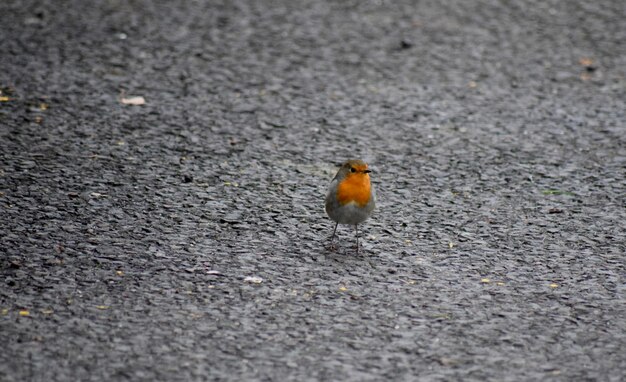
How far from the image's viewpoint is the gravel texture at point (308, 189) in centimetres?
407

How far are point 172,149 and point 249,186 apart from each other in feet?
2.70

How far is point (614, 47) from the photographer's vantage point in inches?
344

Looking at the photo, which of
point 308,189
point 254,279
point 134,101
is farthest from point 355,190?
point 134,101

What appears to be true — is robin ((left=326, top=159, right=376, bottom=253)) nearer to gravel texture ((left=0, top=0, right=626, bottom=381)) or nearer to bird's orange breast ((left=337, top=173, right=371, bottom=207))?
bird's orange breast ((left=337, top=173, right=371, bottom=207))

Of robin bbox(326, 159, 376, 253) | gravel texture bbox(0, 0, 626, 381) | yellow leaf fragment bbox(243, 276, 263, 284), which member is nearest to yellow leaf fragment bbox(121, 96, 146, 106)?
gravel texture bbox(0, 0, 626, 381)

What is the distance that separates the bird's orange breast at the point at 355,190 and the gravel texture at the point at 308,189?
333 millimetres

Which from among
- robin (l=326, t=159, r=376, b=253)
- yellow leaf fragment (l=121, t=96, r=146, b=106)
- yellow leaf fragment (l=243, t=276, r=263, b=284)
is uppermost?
robin (l=326, t=159, r=376, b=253)

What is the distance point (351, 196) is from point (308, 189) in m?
0.96

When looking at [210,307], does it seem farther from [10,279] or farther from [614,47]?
[614,47]

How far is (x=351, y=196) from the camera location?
5082 millimetres

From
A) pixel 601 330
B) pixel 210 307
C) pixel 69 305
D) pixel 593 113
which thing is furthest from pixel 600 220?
pixel 69 305

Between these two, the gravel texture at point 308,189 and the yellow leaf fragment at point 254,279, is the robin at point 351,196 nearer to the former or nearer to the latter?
the gravel texture at point 308,189

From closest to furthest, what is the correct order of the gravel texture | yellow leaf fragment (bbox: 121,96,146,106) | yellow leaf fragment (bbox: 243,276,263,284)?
the gravel texture → yellow leaf fragment (bbox: 243,276,263,284) → yellow leaf fragment (bbox: 121,96,146,106)

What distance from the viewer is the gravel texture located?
13.3 ft
